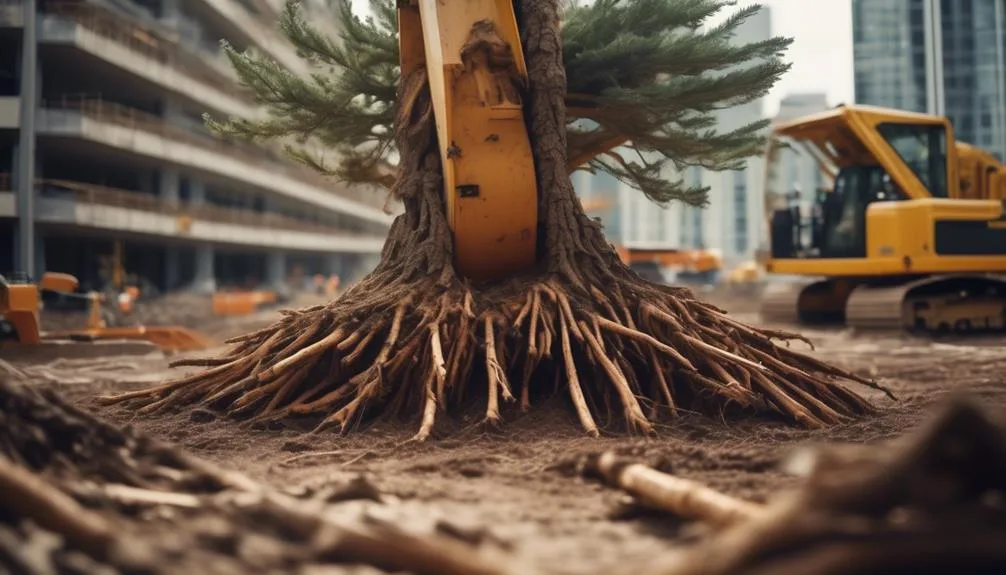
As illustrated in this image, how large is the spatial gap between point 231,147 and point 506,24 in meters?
32.3

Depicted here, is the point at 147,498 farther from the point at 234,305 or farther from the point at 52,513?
the point at 234,305

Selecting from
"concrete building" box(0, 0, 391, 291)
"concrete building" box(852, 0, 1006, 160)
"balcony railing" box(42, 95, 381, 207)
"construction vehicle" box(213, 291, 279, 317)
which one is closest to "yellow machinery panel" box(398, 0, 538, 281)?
"balcony railing" box(42, 95, 381, 207)

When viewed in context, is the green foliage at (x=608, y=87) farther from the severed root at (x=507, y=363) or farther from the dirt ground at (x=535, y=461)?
the dirt ground at (x=535, y=461)

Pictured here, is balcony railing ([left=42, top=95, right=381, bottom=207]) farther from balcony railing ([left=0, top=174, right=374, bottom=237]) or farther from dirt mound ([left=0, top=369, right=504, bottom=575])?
dirt mound ([left=0, top=369, right=504, bottom=575])

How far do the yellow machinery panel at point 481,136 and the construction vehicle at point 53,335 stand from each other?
23.3 ft

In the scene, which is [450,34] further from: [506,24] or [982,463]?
[982,463]

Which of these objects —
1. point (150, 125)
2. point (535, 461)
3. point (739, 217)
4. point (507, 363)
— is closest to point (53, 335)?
point (507, 363)

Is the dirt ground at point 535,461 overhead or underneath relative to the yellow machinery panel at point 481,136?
underneath

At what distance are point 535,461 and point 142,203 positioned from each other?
28.0 m

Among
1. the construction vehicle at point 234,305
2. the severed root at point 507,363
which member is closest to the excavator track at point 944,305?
the severed root at point 507,363

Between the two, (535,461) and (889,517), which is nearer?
(889,517)

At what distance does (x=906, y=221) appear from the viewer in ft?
42.8

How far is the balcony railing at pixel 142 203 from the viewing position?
26.0 meters

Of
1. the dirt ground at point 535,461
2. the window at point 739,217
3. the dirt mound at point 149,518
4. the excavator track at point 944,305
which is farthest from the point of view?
the window at point 739,217
